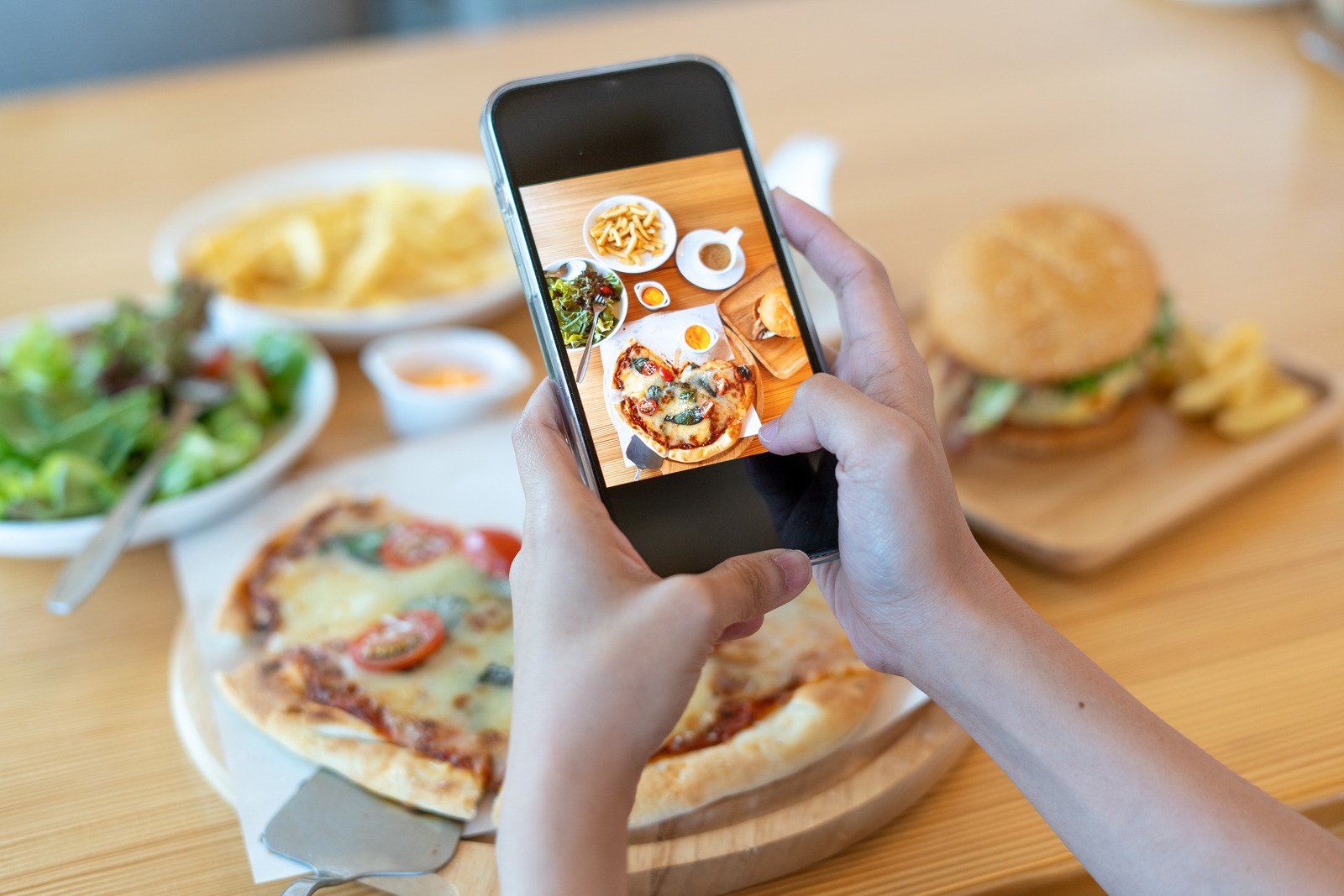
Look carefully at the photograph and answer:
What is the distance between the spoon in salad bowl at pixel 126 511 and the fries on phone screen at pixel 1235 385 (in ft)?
5.28

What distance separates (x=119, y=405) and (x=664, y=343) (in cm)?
101

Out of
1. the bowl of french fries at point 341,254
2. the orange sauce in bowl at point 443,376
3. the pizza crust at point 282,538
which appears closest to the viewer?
the pizza crust at point 282,538

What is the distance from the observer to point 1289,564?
1.47m

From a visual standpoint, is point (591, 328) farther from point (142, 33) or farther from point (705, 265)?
point (142, 33)

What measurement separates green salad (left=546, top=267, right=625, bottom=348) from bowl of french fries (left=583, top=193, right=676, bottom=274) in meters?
0.02

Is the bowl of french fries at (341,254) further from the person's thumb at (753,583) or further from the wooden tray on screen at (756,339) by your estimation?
the person's thumb at (753,583)

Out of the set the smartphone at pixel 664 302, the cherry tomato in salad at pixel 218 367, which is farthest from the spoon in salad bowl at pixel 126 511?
the smartphone at pixel 664 302

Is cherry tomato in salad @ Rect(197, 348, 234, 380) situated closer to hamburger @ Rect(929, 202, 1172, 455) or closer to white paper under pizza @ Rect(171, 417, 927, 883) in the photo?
white paper under pizza @ Rect(171, 417, 927, 883)

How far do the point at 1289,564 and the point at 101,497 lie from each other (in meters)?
1.70

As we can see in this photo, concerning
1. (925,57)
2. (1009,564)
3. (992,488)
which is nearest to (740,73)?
(925,57)

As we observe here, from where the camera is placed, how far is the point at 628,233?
104cm

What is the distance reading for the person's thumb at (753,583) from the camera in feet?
2.79

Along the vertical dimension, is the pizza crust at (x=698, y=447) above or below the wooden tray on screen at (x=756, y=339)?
below

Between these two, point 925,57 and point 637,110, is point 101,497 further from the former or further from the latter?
point 925,57
